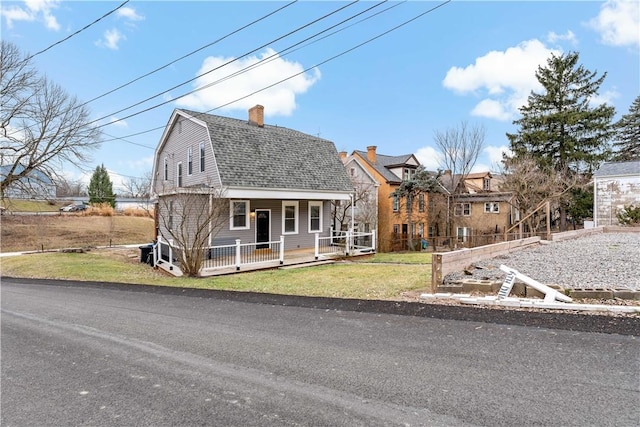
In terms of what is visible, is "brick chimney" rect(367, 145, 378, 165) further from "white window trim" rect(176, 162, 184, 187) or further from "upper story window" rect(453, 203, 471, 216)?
"white window trim" rect(176, 162, 184, 187)

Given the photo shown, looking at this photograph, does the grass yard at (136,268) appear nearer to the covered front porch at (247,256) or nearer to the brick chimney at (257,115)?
the covered front porch at (247,256)

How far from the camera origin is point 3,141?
2100cm

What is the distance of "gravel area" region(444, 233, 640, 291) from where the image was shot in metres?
7.04

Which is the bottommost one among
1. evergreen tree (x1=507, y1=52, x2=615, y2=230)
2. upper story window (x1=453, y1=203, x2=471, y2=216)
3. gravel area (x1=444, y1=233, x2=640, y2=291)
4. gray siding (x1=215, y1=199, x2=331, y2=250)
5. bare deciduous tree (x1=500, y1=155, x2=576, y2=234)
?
gravel area (x1=444, y1=233, x2=640, y2=291)

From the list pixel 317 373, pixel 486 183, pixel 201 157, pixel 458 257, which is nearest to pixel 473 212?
pixel 486 183

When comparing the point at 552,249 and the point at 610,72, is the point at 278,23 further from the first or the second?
the point at 610,72

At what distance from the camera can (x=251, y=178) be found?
15789 millimetres

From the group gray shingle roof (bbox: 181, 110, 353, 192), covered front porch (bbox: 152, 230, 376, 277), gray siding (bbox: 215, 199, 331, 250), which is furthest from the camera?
→ gray siding (bbox: 215, 199, 331, 250)

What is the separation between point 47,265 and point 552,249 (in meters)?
21.6

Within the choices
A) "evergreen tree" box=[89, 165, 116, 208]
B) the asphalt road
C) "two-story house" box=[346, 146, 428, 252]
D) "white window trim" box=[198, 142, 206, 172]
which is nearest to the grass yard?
the asphalt road

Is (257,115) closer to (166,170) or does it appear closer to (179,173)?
(179,173)

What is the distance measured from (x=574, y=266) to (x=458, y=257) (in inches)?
109

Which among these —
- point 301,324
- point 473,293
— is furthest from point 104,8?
point 473,293

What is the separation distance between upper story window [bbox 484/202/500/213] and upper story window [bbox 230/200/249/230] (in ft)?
90.8
